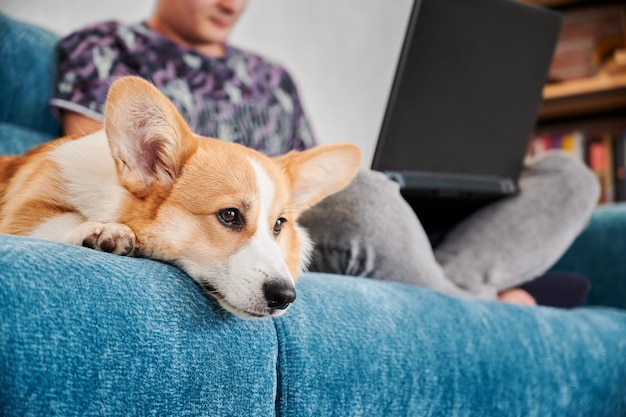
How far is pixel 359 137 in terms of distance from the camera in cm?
266

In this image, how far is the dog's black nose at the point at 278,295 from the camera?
0.67 metres

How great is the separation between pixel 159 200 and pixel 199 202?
1.9 inches

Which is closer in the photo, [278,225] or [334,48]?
[278,225]

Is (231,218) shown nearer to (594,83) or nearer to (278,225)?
(278,225)

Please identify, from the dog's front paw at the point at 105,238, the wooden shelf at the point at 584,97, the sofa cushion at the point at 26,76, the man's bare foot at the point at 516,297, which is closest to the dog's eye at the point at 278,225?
the dog's front paw at the point at 105,238

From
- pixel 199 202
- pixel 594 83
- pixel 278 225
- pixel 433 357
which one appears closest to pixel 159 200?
pixel 199 202

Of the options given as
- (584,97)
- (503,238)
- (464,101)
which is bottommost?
(503,238)

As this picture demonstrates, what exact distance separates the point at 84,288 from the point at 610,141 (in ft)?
9.61

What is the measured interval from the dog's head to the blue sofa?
5cm

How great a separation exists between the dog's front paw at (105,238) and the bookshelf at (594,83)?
2.68 m

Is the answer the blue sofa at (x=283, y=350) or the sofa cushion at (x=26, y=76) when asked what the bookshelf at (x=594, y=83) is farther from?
the sofa cushion at (x=26, y=76)

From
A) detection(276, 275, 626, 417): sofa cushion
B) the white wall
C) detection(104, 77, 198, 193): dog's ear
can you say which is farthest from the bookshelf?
detection(104, 77, 198, 193): dog's ear

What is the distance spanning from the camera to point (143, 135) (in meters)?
0.76

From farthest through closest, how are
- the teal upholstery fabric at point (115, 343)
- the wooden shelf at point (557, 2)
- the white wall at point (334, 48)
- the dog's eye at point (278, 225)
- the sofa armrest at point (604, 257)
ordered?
1. the wooden shelf at point (557, 2)
2. the white wall at point (334, 48)
3. the sofa armrest at point (604, 257)
4. the dog's eye at point (278, 225)
5. the teal upholstery fabric at point (115, 343)
